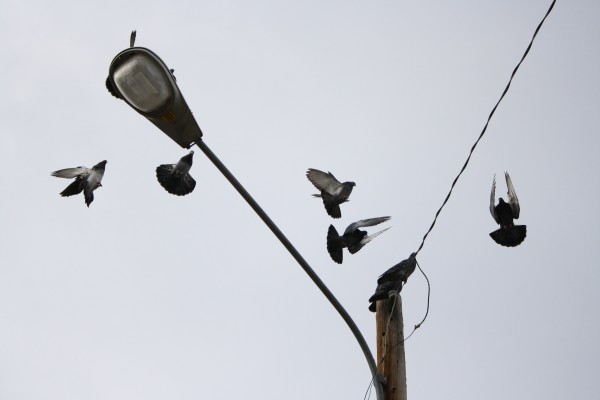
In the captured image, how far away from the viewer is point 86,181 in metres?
3.67

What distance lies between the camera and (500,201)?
3654mm

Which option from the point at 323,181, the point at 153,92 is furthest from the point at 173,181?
the point at 323,181

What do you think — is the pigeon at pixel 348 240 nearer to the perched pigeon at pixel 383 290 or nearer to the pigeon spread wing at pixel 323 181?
the perched pigeon at pixel 383 290

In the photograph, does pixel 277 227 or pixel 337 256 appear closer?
pixel 277 227

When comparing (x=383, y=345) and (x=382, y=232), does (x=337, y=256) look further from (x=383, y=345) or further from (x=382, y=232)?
(x=383, y=345)

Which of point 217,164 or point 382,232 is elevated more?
point 217,164

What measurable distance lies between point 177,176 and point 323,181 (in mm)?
1508

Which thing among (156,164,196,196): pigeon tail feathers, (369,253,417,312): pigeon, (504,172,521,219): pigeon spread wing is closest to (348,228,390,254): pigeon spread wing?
(369,253,417,312): pigeon

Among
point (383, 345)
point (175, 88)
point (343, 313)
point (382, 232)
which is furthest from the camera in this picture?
point (382, 232)

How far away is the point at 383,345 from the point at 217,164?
49.4 inches

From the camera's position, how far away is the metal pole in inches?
114

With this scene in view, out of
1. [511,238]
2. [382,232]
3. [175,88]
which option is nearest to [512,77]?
[511,238]

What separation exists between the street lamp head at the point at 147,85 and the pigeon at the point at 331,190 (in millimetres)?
1507

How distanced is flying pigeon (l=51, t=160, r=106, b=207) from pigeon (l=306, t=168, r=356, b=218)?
4.35 feet
